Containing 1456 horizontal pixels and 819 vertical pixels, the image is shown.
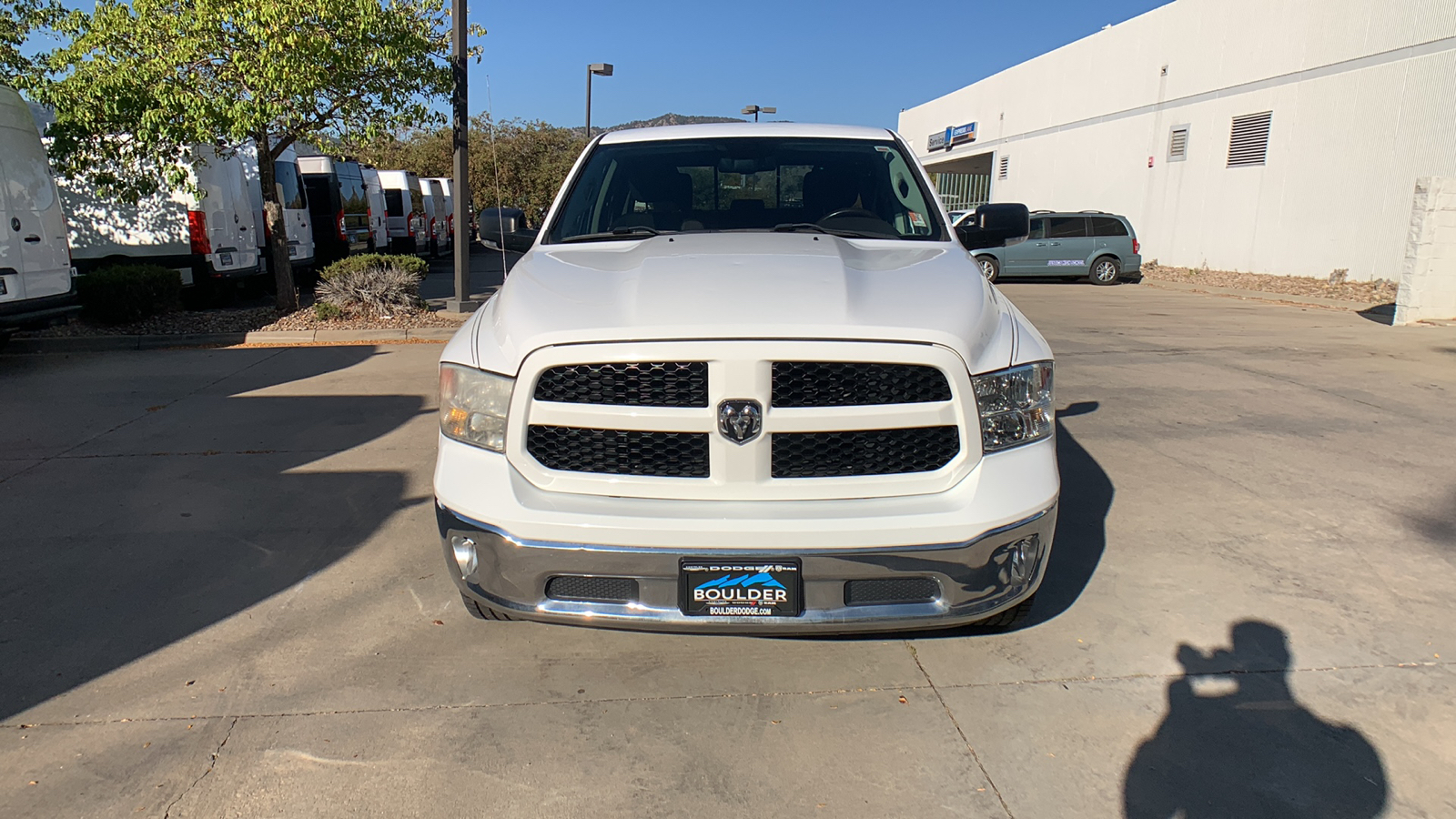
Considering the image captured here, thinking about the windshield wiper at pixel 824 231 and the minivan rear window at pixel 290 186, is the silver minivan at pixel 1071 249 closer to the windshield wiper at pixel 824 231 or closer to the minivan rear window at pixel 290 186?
the minivan rear window at pixel 290 186

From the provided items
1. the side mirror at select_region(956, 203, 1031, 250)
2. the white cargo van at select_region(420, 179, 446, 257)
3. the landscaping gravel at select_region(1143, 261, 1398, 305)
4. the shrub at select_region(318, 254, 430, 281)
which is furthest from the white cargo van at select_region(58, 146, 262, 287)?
the landscaping gravel at select_region(1143, 261, 1398, 305)

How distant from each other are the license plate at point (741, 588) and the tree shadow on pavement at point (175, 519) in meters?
2.06

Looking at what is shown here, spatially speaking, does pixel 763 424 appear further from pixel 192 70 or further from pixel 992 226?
pixel 192 70

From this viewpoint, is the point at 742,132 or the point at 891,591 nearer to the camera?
the point at 891,591

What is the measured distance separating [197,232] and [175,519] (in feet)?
28.9

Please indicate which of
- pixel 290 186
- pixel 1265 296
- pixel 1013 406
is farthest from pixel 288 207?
pixel 1265 296

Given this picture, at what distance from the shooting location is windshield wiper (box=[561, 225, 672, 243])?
12.9ft

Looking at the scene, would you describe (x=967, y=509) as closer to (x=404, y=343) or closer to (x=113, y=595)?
(x=113, y=595)

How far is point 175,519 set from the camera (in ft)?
15.2

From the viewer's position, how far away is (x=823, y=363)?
263cm

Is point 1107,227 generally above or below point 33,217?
above

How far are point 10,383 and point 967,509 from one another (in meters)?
8.96

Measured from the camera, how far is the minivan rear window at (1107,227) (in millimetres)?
19781

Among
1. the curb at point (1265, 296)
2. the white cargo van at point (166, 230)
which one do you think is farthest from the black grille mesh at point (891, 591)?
the curb at point (1265, 296)
